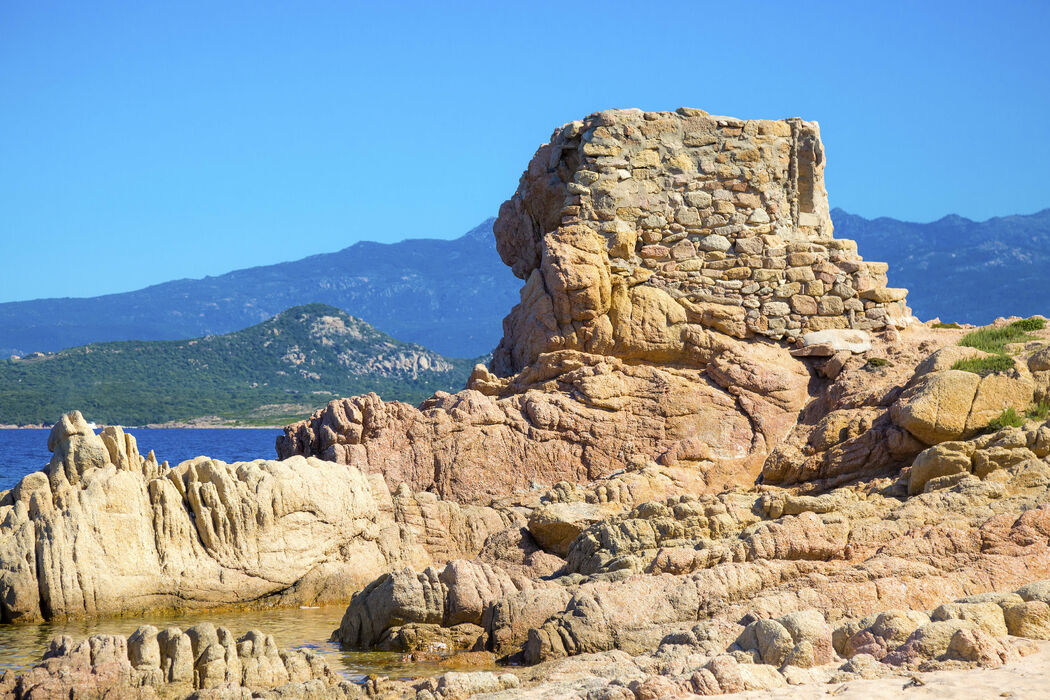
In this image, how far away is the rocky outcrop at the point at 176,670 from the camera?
9.70 metres

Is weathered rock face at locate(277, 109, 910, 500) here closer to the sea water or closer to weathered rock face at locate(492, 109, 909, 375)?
weathered rock face at locate(492, 109, 909, 375)

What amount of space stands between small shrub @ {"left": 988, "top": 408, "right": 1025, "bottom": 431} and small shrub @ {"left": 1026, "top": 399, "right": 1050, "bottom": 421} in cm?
18

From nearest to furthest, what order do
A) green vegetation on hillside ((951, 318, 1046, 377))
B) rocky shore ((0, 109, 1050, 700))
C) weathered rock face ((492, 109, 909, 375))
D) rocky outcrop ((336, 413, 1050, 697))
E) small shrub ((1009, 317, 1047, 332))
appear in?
rocky outcrop ((336, 413, 1050, 697)) → rocky shore ((0, 109, 1050, 700)) → green vegetation on hillside ((951, 318, 1046, 377)) → small shrub ((1009, 317, 1047, 332)) → weathered rock face ((492, 109, 909, 375))

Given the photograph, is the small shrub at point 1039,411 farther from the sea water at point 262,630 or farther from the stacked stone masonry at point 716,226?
the sea water at point 262,630

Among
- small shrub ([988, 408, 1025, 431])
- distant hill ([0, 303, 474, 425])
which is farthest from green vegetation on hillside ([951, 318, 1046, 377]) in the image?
distant hill ([0, 303, 474, 425])

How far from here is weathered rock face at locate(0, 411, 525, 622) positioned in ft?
44.5

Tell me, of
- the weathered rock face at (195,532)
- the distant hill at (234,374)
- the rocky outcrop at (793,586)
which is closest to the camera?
the rocky outcrop at (793,586)

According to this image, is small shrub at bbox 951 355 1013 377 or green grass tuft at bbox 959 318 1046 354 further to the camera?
green grass tuft at bbox 959 318 1046 354

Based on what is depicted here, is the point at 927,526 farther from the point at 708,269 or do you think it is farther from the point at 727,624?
the point at 708,269

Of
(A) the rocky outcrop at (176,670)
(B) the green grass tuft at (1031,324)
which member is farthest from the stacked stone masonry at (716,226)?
(A) the rocky outcrop at (176,670)

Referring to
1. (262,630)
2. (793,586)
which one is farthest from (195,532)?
(793,586)

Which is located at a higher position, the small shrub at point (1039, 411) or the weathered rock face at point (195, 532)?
the small shrub at point (1039, 411)

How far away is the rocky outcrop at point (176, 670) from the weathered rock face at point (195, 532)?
3431 mm

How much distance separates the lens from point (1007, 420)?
14.1 m
